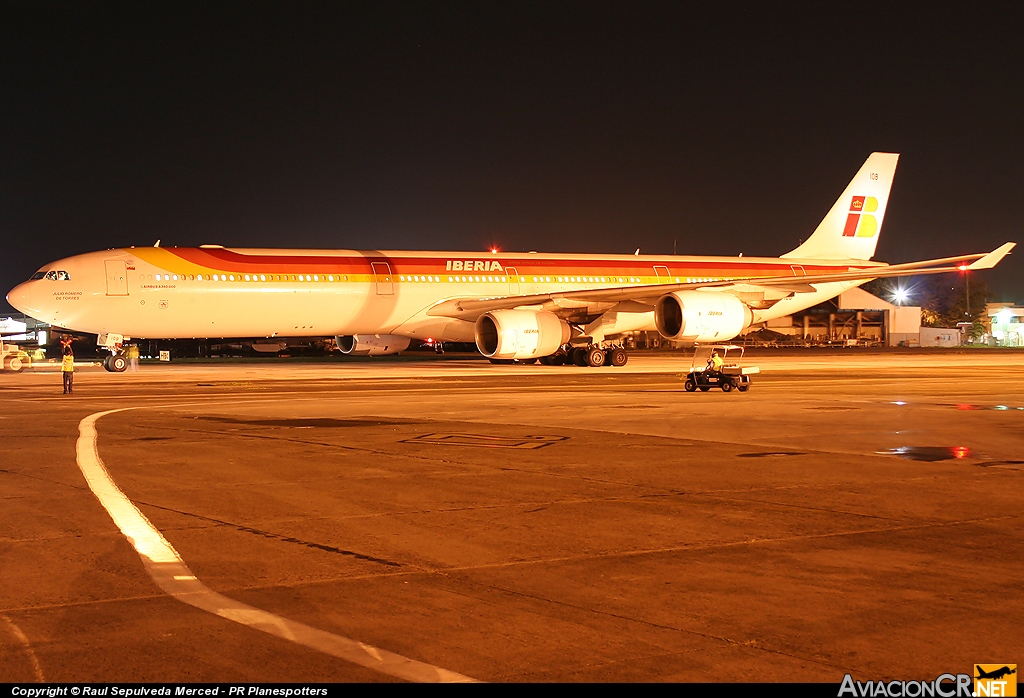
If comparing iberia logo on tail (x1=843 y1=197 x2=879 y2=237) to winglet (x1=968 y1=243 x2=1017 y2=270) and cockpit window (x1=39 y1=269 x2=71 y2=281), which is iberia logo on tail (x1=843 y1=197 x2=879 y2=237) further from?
cockpit window (x1=39 y1=269 x2=71 y2=281)

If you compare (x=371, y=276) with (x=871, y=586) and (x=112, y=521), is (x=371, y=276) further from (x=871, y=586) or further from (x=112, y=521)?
(x=871, y=586)

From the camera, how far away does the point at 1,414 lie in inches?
710

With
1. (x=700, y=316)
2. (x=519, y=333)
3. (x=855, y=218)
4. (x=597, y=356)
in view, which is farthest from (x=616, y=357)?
(x=855, y=218)

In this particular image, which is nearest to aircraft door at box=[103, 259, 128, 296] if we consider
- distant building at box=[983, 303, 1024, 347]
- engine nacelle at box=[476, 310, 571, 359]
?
engine nacelle at box=[476, 310, 571, 359]

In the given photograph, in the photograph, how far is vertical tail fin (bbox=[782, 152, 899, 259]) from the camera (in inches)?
1661

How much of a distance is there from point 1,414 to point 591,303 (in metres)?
19.1

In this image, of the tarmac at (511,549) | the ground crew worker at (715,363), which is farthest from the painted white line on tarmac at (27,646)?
the ground crew worker at (715,363)

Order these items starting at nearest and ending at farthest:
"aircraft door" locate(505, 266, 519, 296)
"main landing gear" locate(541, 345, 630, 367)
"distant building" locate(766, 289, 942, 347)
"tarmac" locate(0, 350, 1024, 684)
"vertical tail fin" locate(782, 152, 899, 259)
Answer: "tarmac" locate(0, 350, 1024, 684) → "main landing gear" locate(541, 345, 630, 367) → "aircraft door" locate(505, 266, 519, 296) → "vertical tail fin" locate(782, 152, 899, 259) → "distant building" locate(766, 289, 942, 347)

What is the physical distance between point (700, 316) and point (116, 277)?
16.9 m

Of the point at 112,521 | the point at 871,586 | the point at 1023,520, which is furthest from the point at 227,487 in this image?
the point at 1023,520

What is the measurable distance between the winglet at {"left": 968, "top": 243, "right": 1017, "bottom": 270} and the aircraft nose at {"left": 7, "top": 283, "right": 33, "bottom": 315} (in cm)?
2680

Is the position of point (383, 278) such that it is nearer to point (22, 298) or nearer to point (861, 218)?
point (22, 298)

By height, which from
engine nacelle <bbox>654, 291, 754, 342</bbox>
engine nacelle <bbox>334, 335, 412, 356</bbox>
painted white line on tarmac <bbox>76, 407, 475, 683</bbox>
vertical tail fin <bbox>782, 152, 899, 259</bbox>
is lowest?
→ painted white line on tarmac <bbox>76, 407, 475, 683</bbox>

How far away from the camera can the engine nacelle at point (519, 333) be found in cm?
2978
